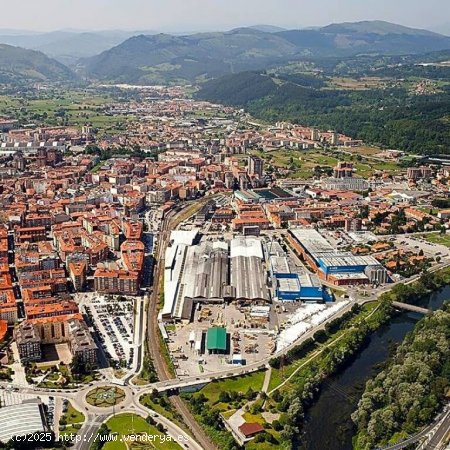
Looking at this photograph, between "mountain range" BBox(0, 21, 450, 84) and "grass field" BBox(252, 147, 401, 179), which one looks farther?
"mountain range" BBox(0, 21, 450, 84)

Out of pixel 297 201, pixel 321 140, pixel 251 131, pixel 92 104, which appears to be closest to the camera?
pixel 297 201

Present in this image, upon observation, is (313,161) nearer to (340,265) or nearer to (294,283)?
(340,265)

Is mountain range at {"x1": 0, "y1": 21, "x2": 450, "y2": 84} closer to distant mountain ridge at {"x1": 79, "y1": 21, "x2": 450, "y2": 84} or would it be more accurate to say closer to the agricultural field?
distant mountain ridge at {"x1": 79, "y1": 21, "x2": 450, "y2": 84}

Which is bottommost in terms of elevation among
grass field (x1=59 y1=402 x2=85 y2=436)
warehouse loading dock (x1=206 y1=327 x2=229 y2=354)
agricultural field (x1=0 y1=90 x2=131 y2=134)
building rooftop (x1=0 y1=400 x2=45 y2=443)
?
grass field (x1=59 y1=402 x2=85 y2=436)

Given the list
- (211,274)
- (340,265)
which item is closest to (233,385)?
(211,274)

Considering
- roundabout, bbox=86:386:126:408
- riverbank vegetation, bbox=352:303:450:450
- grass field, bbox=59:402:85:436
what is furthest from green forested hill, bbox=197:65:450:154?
grass field, bbox=59:402:85:436

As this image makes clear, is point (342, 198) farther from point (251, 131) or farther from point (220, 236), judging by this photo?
point (251, 131)

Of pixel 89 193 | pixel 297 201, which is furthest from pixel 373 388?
pixel 89 193
